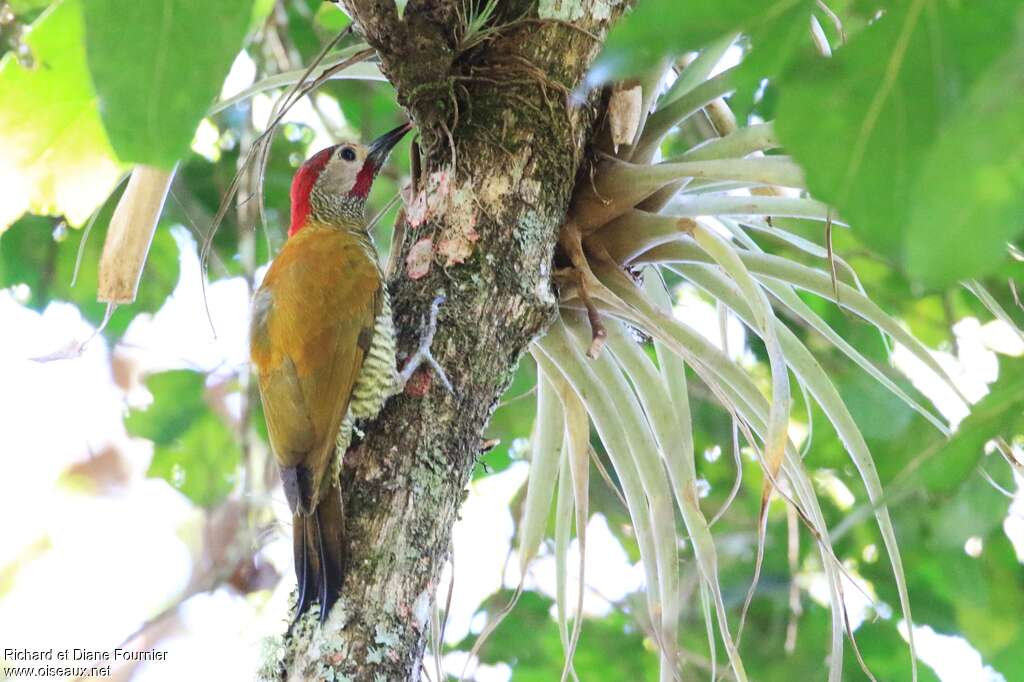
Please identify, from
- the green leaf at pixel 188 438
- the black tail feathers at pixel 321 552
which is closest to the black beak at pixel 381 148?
the green leaf at pixel 188 438

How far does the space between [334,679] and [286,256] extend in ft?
5.41

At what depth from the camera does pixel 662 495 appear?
2.12 metres

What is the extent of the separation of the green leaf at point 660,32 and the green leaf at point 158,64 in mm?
339

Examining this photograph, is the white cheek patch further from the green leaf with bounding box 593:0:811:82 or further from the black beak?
the green leaf with bounding box 593:0:811:82

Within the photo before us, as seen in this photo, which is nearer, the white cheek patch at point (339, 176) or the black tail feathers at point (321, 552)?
the black tail feathers at point (321, 552)

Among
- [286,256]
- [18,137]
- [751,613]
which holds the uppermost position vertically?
[286,256]

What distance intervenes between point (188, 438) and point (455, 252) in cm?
238

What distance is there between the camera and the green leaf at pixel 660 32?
910 mm

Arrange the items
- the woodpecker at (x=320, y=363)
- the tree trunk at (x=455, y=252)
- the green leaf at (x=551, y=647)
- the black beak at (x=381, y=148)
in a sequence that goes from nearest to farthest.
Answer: the tree trunk at (x=455, y=252) → the woodpecker at (x=320, y=363) → the black beak at (x=381, y=148) → the green leaf at (x=551, y=647)

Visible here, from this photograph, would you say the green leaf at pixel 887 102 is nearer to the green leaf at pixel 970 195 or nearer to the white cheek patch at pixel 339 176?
the green leaf at pixel 970 195

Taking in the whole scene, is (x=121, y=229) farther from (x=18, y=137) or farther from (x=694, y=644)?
(x=694, y=644)

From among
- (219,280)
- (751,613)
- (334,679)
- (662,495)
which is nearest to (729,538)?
(751,613)

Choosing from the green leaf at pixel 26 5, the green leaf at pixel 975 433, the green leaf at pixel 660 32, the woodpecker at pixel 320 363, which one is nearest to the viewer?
the green leaf at pixel 660 32

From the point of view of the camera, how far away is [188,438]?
392 cm
